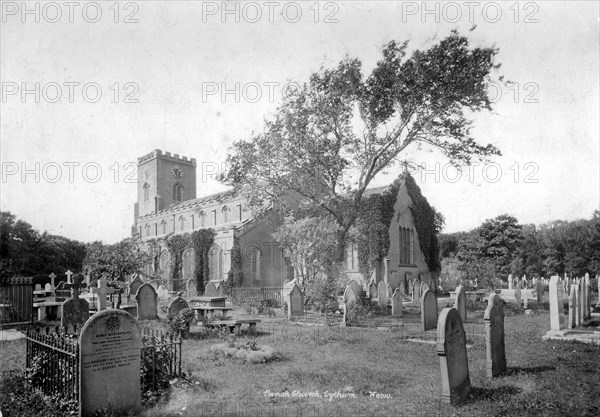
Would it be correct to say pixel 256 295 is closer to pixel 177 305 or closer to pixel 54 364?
pixel 177 305

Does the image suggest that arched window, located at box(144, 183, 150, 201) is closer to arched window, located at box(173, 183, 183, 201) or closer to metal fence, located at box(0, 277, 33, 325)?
arched window, located at box(173, 183, 183, 201)

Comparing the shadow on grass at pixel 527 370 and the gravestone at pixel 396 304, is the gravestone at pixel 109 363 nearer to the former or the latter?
the shadow on grass at pixel 527 370

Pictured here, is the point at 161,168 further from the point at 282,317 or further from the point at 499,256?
the point at 499,256

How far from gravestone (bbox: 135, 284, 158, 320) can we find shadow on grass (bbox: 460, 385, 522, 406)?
13511 mm

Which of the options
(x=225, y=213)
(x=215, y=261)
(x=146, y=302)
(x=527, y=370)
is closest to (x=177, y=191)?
(x=225, y=213)

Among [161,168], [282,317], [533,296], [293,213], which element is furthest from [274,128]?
[161,168]

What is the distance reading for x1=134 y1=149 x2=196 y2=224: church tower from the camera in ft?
173

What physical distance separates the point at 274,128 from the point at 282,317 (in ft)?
32.7

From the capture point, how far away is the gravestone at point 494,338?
8.27 meters

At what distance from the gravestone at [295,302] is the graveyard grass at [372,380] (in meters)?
6.80

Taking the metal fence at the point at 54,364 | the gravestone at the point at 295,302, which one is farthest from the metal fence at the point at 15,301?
the gravestone at the point at 295,302

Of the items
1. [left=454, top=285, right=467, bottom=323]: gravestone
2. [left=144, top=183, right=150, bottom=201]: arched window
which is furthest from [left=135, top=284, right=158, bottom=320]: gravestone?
[left=144, top=183, right=150, bottom=201]: arched window

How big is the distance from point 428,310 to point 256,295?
13.8 m

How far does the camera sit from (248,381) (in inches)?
323
